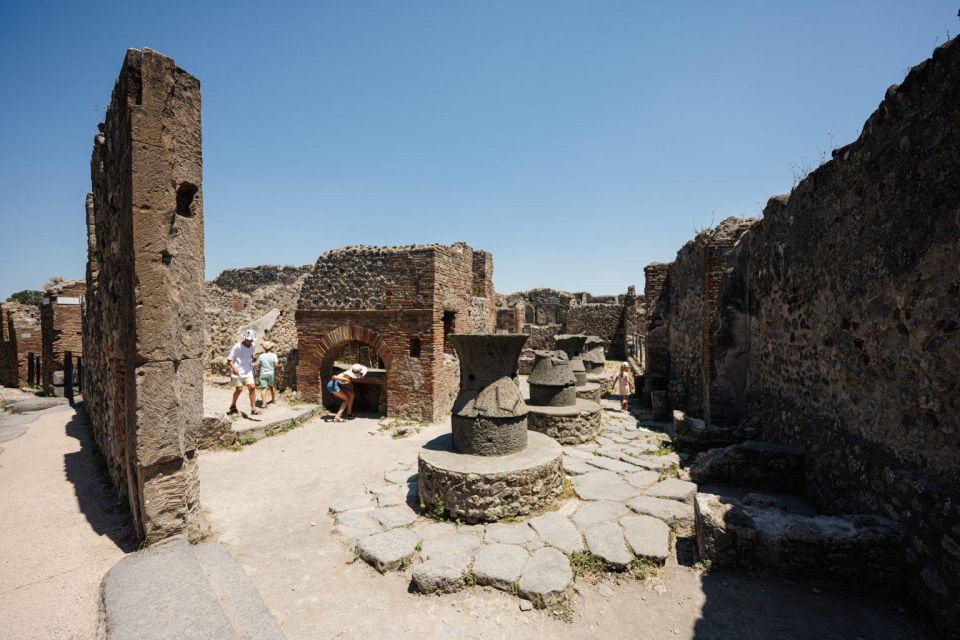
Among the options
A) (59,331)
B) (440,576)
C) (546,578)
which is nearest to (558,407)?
(546,578)

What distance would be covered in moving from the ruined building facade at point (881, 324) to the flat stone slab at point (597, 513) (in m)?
2.05

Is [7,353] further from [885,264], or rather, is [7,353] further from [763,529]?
[885,264]

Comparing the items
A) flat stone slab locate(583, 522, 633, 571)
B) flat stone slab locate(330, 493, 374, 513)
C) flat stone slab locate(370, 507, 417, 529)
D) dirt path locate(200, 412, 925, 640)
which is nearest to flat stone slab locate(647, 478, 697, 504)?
flat stone slab locate(583, 522, 633, 571)

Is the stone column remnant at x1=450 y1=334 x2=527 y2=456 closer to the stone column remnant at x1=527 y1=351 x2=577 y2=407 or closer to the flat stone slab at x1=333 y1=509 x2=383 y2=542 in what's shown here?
the flat stone slab at x1=333 y1=509 x2=383 y2=542

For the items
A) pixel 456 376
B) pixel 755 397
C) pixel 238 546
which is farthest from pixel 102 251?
pixel 755 397

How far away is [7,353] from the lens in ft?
44.7

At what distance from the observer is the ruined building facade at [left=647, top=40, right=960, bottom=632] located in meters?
2.84

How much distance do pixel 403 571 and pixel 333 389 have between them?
243 inches

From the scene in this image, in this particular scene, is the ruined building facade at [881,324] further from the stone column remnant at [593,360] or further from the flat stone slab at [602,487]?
the stone column remnant at [593,360]

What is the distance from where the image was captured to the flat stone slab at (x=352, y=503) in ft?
16.4

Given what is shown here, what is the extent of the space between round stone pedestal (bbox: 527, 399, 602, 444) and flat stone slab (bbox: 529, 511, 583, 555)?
2.70 m

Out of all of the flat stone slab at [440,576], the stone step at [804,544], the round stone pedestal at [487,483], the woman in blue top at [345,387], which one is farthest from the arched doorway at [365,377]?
the stone step at [804,544]

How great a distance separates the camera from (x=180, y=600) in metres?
2.64

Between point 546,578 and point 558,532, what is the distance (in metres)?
0.83
